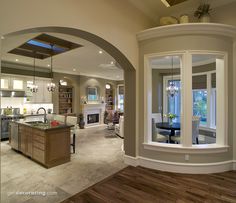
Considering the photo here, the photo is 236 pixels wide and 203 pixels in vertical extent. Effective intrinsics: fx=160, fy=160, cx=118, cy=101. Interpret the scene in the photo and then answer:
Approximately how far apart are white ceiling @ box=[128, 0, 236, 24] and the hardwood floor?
12.0 feet

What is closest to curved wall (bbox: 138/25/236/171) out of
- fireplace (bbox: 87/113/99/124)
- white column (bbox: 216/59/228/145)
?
white column (bbox: 216/59/228/145)

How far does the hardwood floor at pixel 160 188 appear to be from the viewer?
8.07 feet

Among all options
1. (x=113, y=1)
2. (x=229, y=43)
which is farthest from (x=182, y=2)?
(x=113, y=1)

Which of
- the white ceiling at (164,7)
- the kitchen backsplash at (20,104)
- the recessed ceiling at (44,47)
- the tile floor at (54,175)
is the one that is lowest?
the tile floor at (54,175)

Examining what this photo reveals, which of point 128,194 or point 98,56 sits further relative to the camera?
point 98,56

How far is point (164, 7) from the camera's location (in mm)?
3725

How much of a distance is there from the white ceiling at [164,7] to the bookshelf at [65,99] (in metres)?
6.37

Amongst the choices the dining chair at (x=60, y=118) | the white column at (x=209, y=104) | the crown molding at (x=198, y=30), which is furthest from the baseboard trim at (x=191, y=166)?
the dining chair at (x=60, y=118)

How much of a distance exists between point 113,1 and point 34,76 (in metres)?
5.58

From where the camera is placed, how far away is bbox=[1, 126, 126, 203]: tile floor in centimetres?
259

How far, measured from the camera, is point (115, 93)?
39.2 ft

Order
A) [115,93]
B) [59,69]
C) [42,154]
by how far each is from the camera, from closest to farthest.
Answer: [42,154]
[59,69]
[115,93]

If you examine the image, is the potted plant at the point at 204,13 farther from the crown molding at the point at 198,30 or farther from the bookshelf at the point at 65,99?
the bookshelf at the point at 65,99

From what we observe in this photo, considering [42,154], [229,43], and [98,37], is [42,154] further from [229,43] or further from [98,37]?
[229,43]
